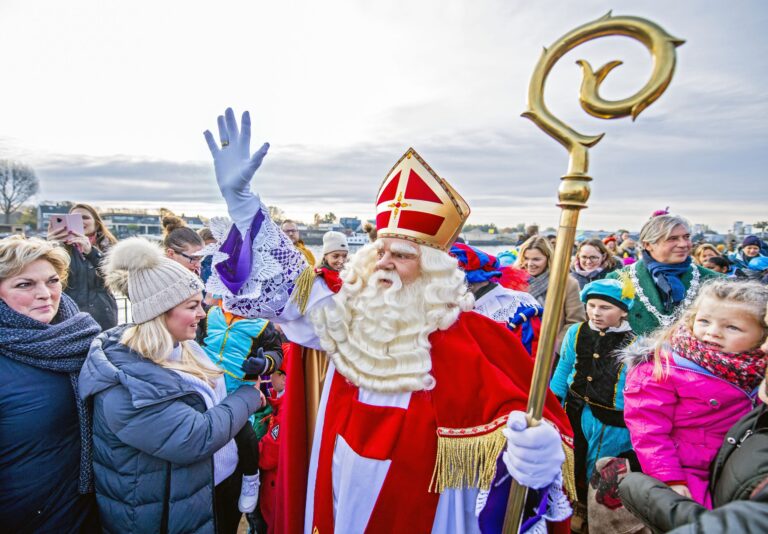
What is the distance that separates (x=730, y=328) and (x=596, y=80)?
1.53 meters

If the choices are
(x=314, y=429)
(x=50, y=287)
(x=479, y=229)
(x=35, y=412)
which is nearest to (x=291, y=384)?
(x=314, y=429)

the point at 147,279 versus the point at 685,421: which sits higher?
the point at 147,279

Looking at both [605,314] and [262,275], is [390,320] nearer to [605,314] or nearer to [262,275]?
[262,275]

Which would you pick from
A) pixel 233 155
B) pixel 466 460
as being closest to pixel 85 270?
pixel 233 155

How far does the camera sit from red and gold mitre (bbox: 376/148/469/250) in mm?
1880

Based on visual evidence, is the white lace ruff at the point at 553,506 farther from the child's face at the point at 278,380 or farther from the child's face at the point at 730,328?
the child's face at the point at 278,380

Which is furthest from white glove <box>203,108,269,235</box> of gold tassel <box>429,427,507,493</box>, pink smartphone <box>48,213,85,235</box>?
pink smartphone <box>48,213,85,235</box>

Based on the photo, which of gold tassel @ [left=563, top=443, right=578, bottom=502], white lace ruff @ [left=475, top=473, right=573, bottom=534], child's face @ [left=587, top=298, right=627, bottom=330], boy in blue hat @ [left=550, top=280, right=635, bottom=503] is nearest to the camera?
white lace ruff @ [left=475, top=473, right=573, bottom=534]

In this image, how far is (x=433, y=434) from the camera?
5.52ft

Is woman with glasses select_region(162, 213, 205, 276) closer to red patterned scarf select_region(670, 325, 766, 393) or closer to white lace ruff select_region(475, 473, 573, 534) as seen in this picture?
white lace ruff select_region(475, 473, 573, 534)

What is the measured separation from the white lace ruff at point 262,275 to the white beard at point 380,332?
22 centimetres

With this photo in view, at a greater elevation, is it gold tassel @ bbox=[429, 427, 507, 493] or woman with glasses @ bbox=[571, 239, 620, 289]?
woman with glasses @ bbox=[571, 239, 620, 289]

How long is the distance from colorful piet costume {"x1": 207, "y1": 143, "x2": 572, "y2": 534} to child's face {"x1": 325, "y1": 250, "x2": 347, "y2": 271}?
3.65m

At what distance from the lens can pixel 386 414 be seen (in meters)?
1.74
